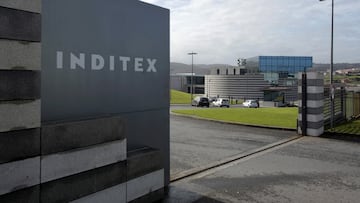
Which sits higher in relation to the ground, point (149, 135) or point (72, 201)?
point (149, 135)

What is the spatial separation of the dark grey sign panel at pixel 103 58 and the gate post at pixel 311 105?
837cm

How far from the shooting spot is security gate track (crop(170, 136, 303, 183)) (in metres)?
7.63

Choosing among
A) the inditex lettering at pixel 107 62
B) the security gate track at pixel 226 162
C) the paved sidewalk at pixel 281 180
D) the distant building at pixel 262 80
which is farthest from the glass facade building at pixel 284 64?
the inditex lettering at pixel 107 62

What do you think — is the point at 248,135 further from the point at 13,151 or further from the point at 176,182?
the point at 13,151

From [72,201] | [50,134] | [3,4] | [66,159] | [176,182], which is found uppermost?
[3,4]

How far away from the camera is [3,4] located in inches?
140

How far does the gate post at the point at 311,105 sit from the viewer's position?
13.4m

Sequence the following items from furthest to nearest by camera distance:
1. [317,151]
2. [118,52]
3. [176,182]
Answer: [317,151]
[176,182]
[118,52]

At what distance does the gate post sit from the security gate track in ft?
5.36

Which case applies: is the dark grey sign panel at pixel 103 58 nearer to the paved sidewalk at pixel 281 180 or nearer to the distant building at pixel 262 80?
the paved sidewalk at pixel 281 180

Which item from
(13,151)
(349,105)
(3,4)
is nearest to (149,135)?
(13,151)

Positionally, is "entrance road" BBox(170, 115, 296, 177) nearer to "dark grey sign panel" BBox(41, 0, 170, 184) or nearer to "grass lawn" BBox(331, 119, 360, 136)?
"grass lawn" BBox(331, 119, 360, 136)

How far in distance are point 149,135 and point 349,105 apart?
15.6 meters

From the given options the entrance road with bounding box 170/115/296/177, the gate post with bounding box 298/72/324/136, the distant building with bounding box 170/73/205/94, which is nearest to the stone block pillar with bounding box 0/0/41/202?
the entrance road with bounding box 170/115/296/177
